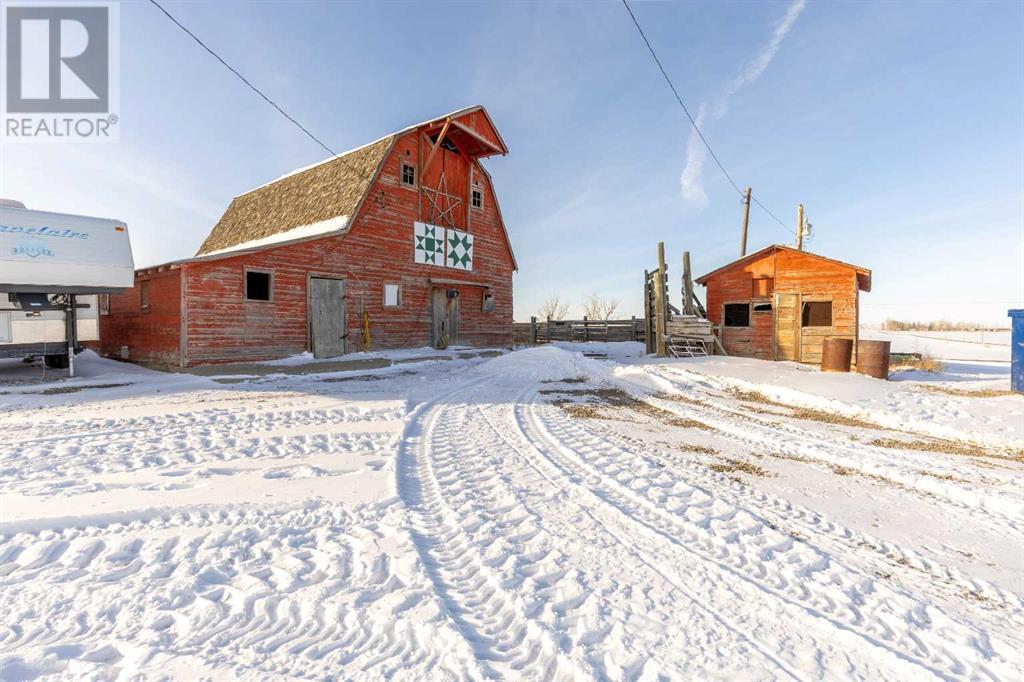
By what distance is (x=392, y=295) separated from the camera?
16.5 meters

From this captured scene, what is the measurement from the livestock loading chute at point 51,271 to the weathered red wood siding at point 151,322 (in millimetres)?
1007

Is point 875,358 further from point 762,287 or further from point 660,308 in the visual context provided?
point 660,308

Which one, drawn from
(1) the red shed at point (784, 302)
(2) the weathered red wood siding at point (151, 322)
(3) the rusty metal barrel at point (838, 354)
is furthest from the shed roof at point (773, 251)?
(2) the weathered red wood siding at point (151, 322)

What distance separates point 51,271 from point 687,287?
67.2ft

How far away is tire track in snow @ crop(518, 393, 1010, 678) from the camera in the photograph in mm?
2120

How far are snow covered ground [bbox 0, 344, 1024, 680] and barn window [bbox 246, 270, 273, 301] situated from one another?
24.0 ft

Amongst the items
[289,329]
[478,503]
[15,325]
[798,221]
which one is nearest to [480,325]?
[289,329]

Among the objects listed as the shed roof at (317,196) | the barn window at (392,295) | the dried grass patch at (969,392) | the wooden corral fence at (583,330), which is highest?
the shed roof at (317,196)

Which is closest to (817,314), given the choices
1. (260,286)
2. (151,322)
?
(260,286)

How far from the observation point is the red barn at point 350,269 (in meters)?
12.4

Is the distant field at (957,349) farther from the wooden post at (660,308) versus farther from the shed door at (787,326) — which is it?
the wooden post at (660,308)

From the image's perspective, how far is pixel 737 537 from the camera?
10.5 ft

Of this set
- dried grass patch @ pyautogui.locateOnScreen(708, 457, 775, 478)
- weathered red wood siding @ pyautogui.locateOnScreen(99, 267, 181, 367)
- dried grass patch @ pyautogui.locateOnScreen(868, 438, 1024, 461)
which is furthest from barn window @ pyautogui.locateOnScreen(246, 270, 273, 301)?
dried grass patch @ pyautogui.locateOnScreen(868, 438, 1024, 461)

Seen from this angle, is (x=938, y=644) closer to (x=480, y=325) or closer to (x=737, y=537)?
(x=737, y=537)
